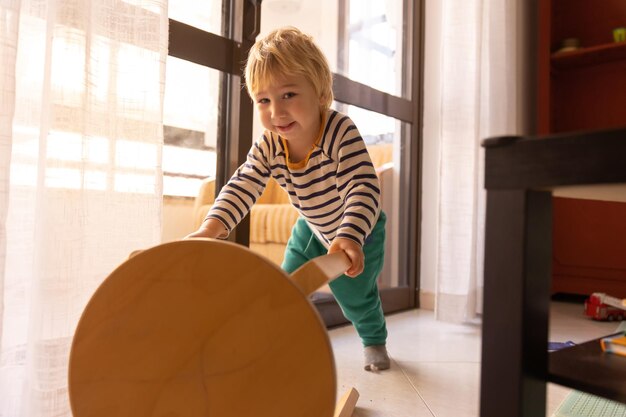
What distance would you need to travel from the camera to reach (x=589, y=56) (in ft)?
7.80

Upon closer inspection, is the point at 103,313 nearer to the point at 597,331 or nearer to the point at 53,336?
the point at 53,336

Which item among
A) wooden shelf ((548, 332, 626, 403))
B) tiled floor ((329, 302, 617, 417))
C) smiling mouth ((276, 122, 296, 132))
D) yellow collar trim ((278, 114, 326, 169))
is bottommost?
tiled floor ((329, 302, 617, 417))

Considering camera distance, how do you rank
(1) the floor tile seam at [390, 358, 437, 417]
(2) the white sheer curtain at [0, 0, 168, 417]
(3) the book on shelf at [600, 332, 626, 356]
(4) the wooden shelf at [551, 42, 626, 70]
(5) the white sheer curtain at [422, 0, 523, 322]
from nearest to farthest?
1. (3) the book on shelf at [600, 332, 626, 356]
2. (2) the white sheer curtain at [0, 0, 168, 417]
3. (1) the floor tile seam at [390, 358, 437, 417]
4. (5) the white sheer curtain at [422, 0, 523, 322]
5. (4) the wooden shelf at [551, 42, 626, 70]

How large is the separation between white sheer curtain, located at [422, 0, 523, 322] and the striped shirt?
86 centimetres

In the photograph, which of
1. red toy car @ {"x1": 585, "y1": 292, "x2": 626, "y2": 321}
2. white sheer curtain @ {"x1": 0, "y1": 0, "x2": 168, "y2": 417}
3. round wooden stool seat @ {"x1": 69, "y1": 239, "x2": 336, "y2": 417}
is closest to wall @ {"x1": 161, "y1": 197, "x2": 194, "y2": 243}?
white sheer curtain @ {"x1": 0, "y1": 0, "x2": 168, "y2": 417}

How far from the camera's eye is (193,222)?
1450 mm

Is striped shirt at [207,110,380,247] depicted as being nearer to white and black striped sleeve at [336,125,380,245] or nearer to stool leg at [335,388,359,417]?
white and black striped sleeve at [336,125,380,245]

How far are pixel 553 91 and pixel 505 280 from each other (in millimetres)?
2359

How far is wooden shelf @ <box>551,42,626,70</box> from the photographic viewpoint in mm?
2285

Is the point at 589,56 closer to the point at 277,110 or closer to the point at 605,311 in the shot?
the point at 605,311

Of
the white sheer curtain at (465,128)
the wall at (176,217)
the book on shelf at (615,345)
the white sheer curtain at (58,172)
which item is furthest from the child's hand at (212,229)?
the white sheer curtain at (465,128)

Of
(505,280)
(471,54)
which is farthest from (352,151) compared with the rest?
(471,54)

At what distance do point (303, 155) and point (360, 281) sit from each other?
14.4 inches

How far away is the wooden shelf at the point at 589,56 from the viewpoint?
229 cm
